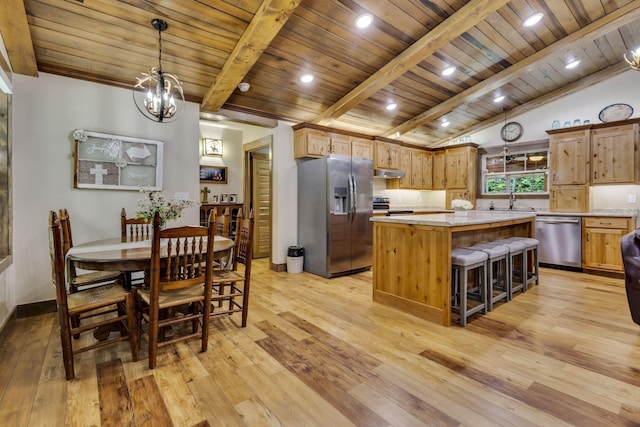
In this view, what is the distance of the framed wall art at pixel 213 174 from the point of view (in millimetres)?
5668

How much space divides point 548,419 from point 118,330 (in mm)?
2897

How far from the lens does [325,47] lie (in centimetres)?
345

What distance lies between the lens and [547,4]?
332 centimetres

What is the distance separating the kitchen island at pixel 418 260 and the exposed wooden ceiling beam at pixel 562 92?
11.2ft

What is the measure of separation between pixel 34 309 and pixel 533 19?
606 centimetres

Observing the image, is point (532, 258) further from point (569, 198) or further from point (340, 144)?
point (340, 144)

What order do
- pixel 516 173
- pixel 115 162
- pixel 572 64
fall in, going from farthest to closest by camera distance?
pixel 516 173 < pixel 572 64 < pixel 115 162

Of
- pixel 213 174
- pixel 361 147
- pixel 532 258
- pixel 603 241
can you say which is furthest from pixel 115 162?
pixel 603 241

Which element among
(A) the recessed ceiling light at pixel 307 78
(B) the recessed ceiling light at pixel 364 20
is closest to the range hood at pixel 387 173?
(A) the recessed ceiling light at pixel 307 78

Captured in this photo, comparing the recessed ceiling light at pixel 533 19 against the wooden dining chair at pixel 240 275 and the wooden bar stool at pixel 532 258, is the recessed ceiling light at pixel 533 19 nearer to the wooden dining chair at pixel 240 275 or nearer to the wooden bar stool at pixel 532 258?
the wooden bar stool at pixel 532 258

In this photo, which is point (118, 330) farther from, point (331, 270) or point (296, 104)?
point (296, 104)

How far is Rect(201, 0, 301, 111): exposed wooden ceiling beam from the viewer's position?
2.53m

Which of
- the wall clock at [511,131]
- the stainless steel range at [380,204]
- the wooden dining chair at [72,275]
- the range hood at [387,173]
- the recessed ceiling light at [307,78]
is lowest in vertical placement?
the wooden dining chair at [72,275]

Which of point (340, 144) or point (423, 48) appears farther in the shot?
point (340, 144)
